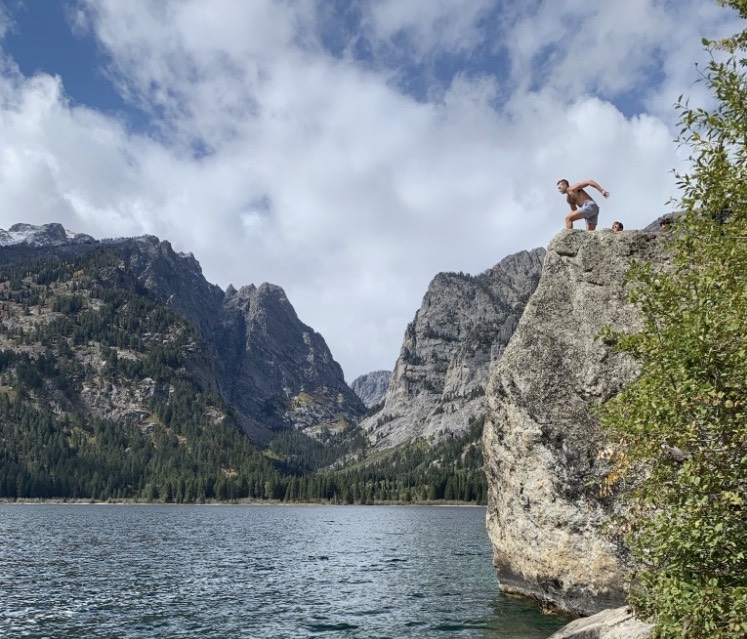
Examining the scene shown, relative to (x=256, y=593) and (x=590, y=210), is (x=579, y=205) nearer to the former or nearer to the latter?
(x=590, y=210)

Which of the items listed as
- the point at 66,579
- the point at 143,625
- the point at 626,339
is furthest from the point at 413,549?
the point at 626,339

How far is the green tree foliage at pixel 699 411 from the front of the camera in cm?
1254

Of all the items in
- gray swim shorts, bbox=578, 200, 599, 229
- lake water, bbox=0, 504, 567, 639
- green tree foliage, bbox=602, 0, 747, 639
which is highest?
gray swim shorts, bbox=578, 200, 599, 229

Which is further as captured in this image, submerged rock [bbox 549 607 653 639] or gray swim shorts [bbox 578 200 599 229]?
gray swim shorts [bbox 578 200 599 229]

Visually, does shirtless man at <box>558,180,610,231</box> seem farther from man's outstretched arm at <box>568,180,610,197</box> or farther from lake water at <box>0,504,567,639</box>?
lake water at <box>0,504,567,639</box>

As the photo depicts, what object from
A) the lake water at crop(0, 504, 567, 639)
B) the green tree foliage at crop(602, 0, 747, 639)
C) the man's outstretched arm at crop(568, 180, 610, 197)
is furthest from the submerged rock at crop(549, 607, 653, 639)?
the man's outstretched arm at crop(568, 180, 610, 197)

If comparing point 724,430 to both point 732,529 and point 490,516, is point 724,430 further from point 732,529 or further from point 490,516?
point 490,516

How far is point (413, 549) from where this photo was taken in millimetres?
80750

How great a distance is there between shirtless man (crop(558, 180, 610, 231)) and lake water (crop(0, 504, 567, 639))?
21.4 meters

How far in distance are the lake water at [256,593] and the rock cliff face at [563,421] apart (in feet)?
10.7

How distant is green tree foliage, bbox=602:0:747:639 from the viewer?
12.5 meters

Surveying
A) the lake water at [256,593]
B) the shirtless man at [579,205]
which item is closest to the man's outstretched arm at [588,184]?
the shirtless man at [579,205]

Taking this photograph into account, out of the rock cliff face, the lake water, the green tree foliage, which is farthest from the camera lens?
the lake water

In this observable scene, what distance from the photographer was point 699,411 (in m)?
13.0
